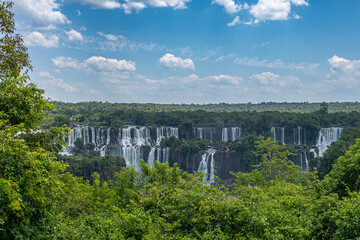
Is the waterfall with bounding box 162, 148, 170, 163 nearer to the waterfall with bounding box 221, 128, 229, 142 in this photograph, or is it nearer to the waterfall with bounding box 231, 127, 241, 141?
the waterfall with bounding box 221, 128, 229, 142

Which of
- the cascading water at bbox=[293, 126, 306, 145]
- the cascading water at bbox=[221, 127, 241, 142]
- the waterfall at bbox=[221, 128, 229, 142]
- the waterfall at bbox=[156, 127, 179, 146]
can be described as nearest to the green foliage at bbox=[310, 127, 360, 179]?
the cascading water at bbox=[293, 126, 306, 145]

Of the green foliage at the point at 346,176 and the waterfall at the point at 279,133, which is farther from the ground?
the green foliage at the point at 346,176

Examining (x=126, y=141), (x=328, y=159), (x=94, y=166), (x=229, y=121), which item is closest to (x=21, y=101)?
(x=94, y=166)

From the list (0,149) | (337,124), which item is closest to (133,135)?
(337,124)

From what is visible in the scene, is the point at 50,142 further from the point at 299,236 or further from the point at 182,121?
the point at 182,121

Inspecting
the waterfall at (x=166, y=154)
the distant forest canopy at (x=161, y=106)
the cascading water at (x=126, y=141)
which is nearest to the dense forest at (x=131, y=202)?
the cascading water at (x=126, y=141)

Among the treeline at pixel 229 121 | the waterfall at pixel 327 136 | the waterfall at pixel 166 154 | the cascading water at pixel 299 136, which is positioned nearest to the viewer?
the waterfall at pixel 166 154

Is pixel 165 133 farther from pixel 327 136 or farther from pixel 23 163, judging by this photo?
pixel 23 163

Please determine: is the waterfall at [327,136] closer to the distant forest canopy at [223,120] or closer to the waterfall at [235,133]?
the distant forest canopy at [223,120]

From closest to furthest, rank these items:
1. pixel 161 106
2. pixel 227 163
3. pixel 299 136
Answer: pixel 227 163
pixel 299 136
pixel 161 106
